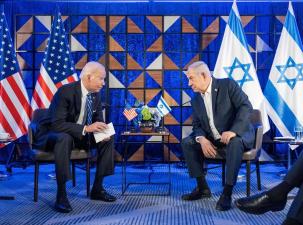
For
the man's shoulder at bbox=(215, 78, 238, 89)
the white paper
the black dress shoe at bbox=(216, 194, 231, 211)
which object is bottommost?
the black dress shoe at bbox=(216, 194, 231, 211)

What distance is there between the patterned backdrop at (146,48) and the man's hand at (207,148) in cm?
302

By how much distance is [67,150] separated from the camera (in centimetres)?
380

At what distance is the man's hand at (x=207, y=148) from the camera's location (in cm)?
389

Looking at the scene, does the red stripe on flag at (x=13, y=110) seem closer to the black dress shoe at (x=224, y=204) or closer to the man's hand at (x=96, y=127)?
the man's hand at (x=96, y=127)

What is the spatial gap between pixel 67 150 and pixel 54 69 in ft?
8.50

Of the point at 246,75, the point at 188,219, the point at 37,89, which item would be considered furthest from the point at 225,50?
the point at 188,219

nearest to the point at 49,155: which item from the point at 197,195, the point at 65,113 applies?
the point at 65,113

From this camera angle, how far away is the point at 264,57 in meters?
6.96

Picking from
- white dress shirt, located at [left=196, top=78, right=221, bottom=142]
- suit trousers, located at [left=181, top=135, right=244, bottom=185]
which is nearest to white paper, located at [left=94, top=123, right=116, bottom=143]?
suit trousers, located at [left=181, top=135, right=244, bottom=185]

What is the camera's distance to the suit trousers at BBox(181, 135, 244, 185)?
148 inches

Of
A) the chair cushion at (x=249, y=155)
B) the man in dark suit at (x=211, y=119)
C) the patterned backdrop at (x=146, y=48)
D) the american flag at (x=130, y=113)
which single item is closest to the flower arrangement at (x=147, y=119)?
the american flag at (x=130, y=113)

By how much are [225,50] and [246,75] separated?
47 centimetres

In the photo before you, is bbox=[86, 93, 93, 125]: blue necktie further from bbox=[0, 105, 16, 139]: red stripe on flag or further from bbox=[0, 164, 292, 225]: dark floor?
bbox=[0, 105, 16, 139]: red stripe on flag

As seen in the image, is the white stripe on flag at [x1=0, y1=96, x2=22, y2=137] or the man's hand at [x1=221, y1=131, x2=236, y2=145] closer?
the man's hand at [x1=221, y1=131, x2=236, y2=145]
